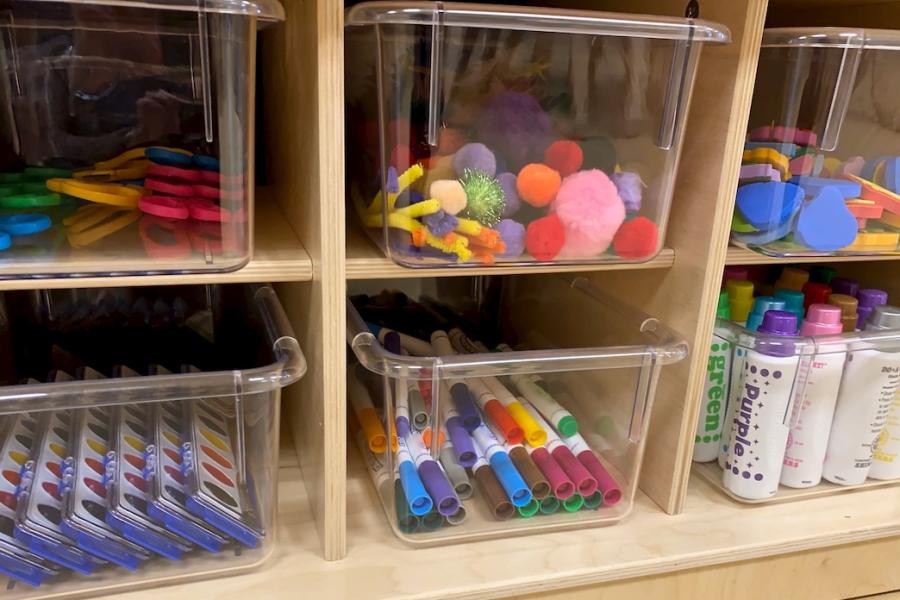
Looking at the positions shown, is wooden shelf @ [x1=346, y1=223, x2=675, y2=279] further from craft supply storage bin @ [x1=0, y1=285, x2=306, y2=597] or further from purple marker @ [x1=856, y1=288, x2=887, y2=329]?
purple marker @ [x1=856, y1=288, x2=887, y2=329]

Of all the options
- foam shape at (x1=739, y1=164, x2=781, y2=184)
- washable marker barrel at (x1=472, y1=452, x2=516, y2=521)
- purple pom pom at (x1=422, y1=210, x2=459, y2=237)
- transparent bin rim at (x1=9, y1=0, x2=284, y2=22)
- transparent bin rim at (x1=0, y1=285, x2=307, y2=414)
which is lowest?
washable marker barrel at (x1=472, y1=452, x2=516, y2=521)

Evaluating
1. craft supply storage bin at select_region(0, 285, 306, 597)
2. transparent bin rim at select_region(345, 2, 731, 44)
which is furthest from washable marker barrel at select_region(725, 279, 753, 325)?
craft supply storage bin at select_region(0, 285, 306, 597)

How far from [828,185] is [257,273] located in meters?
0.58

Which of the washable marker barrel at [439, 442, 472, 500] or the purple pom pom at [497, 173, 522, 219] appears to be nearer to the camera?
the purple pom pom at [497, 173, 522, 219]

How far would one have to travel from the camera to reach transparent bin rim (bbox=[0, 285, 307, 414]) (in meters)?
0.60

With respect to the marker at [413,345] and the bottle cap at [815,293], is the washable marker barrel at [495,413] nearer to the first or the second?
the marker at [413,345]

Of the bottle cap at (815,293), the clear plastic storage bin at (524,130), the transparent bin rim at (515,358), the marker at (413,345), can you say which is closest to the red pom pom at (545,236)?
the clear plastic storage bin at (524,130)

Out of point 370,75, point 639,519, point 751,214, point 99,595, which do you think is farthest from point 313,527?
point 751,214

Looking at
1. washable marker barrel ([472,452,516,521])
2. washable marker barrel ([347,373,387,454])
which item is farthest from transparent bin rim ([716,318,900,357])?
washable marker barrel ([347,373,387,454])

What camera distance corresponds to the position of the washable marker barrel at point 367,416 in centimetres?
84

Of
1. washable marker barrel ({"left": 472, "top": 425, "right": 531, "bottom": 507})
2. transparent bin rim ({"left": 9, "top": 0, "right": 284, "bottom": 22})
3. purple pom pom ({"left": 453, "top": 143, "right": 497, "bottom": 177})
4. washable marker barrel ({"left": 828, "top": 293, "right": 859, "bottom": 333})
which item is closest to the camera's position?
transparent bin rim ({"left": 9, "top": 0, "right": 284, "bottom": 22})

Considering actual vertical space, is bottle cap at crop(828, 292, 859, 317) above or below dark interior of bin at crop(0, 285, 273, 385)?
above

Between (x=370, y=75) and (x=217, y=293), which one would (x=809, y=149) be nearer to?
(x=370, y=75)

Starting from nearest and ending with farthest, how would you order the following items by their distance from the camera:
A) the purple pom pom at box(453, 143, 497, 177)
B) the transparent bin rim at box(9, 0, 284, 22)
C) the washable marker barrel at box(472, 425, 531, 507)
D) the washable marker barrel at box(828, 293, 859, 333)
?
the transparent bin rim at box(9, 0, 284, 22), the purple pom pom at box(453, 143, 497, 177), the washable marker barrel at box(472, 425, 531, 507), the washable marker barrel at box(828, 293, 859, 333)
